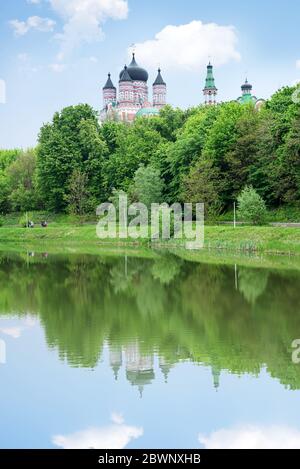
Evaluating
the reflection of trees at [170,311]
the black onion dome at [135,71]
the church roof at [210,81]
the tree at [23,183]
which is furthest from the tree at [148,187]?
the black onion dome at [135,71]

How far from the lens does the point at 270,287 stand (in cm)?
1861

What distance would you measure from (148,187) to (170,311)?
3008cm

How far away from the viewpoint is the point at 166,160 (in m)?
47.2

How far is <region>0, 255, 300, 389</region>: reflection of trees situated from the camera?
10945mm

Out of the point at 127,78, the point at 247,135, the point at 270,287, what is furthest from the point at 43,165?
the point at 127,78

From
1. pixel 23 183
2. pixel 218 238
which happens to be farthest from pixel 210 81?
pixel 218 238

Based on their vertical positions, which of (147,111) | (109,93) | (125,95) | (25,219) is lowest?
(25,219)

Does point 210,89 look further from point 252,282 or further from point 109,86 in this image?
point 252,282

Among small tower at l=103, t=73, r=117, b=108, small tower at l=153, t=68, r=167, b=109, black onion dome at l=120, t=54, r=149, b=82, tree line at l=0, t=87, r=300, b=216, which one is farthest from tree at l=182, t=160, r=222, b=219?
small tower at l=103, t=73, r=117, b=108

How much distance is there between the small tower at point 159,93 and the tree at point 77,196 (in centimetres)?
6892

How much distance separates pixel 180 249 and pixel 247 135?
893cm

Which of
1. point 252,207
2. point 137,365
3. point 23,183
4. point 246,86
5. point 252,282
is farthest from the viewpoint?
point 246,86

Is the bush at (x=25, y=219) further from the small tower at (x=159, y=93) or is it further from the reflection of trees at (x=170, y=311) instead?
the small tower at (x=159, y=93)

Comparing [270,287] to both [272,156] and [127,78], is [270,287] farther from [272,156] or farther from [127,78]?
[127,78]
